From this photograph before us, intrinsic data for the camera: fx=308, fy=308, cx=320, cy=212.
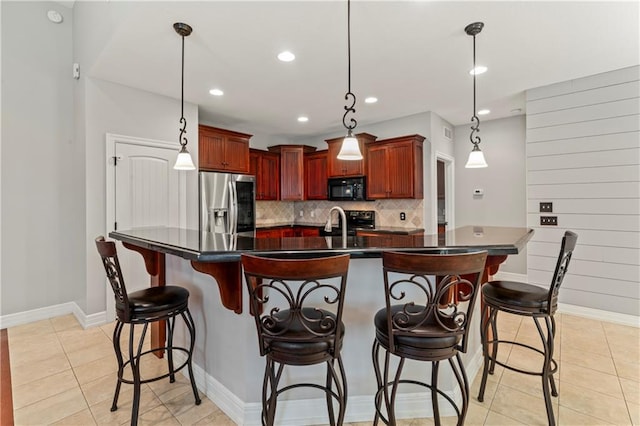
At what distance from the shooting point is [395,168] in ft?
15.5

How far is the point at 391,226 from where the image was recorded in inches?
201

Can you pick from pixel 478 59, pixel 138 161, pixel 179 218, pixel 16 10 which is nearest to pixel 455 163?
pixel 478 59

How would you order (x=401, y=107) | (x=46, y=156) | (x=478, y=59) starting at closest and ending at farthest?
(x=478, y=59)
(x=46, y=156)
(x=401, y=107)

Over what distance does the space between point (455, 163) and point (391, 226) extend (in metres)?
1.64

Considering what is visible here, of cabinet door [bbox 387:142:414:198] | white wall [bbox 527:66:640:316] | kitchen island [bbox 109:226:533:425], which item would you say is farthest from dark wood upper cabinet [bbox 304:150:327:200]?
kitchen island [bbox 109:226:533:425]

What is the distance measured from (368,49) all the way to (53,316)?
4472 mm

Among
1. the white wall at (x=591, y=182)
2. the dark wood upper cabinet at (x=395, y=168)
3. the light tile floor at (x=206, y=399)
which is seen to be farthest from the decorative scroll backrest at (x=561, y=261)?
the dark wood upper cabinet at (x=395, y=168)

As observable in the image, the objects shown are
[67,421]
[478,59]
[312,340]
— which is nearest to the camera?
[312,340]

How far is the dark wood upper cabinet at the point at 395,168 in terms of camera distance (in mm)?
4555

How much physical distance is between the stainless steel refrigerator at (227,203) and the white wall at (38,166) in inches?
56.2

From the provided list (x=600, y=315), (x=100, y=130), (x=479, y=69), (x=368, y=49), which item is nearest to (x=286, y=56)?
(x=368, y=49)

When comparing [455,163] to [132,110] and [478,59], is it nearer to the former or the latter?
[478,59]

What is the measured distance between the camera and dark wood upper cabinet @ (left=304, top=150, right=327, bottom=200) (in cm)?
573

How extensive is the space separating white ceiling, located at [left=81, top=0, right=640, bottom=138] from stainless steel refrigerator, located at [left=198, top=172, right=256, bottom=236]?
1096 mm
